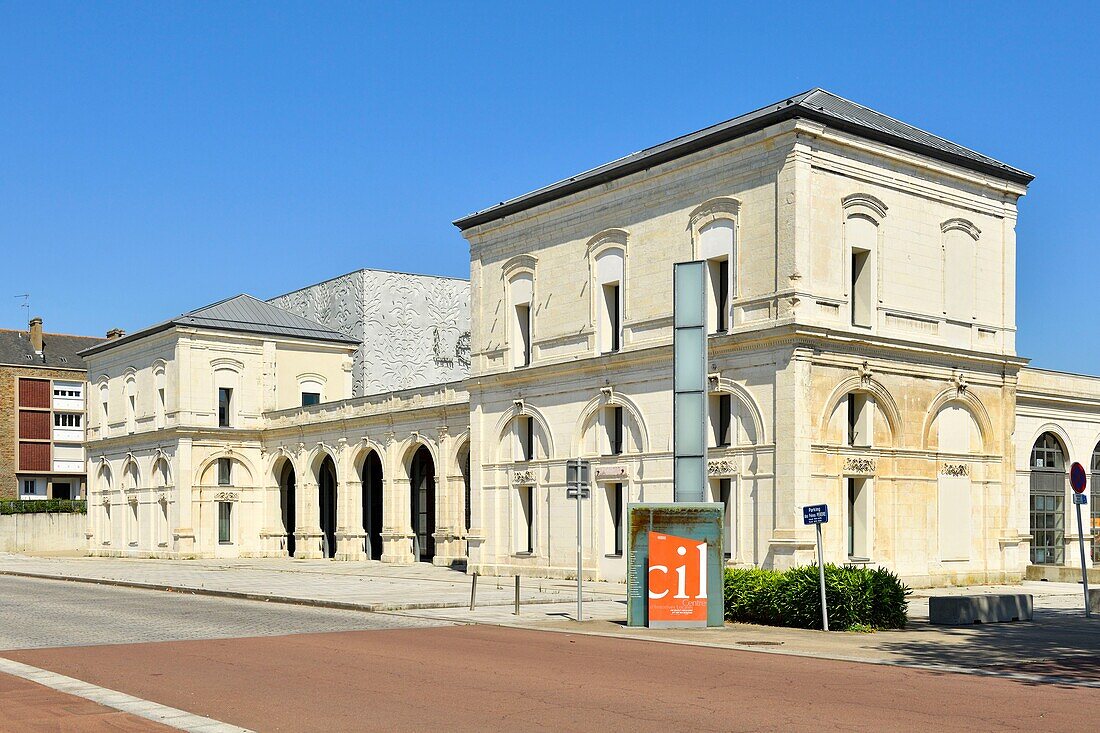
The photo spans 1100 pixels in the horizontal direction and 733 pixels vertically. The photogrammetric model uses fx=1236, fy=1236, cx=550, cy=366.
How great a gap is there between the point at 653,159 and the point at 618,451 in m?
8.40

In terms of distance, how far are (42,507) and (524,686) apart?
7308 centimetres

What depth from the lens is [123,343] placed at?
6669 centimetres

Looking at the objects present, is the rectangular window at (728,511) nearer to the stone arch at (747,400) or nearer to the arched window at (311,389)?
the stone arch at (747,400)

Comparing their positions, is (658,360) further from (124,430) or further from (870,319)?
(124,430)

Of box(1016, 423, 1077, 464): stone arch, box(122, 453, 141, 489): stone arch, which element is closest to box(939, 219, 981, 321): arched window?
box(1016, 423, 1077, 464): stone arch

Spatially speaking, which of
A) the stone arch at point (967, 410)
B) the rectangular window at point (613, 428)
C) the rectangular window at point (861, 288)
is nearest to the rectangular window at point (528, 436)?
the rectangular window at point (613, 428)

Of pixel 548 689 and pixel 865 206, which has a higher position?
pixel 865 206

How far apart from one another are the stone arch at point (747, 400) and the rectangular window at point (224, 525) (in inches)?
1413

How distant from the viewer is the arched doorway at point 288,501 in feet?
204

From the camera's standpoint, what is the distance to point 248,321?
62.9 meters

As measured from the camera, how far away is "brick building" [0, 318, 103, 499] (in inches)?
3615

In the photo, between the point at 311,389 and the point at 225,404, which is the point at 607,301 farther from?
the point at 311,389

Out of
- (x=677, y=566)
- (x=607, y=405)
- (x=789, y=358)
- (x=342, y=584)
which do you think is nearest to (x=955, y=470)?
(x=789, y=358)

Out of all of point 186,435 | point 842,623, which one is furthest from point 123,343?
point 842,623
